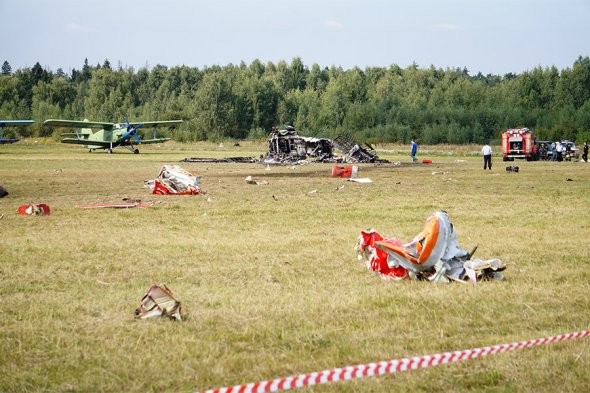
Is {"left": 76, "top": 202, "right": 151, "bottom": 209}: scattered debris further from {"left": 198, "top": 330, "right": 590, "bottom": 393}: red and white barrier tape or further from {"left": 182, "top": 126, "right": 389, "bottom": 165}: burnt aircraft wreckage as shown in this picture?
{"left": 182, "top": 126, "right": 389, "bottom": 165}: burnt aircraft wreckage

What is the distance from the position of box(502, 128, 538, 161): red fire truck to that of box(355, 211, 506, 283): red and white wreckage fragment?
159ft

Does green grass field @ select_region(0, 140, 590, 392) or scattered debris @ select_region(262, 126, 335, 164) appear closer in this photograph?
green grass field @ select_region(0, 140, 590, 392)

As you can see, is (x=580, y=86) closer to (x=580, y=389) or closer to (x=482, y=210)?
(x=482, y=210)

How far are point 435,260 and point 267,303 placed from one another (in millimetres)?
2226

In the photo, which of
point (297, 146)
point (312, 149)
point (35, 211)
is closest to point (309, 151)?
point (312, 149)

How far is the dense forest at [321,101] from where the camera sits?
323 feet

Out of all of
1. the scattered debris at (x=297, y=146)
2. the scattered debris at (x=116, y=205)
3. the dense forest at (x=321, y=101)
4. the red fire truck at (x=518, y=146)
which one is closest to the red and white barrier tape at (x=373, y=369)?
the scattered debris at (x=116, y=205)

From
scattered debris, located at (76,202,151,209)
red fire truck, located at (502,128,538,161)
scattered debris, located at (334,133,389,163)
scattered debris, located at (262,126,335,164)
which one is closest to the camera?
scattered debris, located at (76,202,151,209)

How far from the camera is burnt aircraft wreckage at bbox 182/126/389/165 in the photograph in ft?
169

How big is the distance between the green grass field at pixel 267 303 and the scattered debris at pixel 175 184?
17.0 ft

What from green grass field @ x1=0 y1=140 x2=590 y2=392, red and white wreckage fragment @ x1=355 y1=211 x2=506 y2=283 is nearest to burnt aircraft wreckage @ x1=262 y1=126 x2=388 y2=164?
green grass field @ x1=0 y1=140 x2=590 y2=392

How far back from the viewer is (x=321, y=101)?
416ft

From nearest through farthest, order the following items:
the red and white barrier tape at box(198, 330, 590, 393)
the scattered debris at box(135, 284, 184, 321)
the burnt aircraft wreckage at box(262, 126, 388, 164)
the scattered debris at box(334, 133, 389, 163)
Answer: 1. the red and white barrier tape at box(198, 330, 590, 393)
2. the scattered debris at box(135, 284, 184, 321)
3. the scattered debris at box(334, 133, 389, 163)
4. the burnt aircraft wreckage at box(262, 126, 388, 164)

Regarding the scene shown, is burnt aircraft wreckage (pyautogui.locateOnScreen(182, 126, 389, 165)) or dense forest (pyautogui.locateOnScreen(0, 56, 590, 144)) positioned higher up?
dense forest (pyautogui.locateOnScreen(0, 56, 590, 144))
